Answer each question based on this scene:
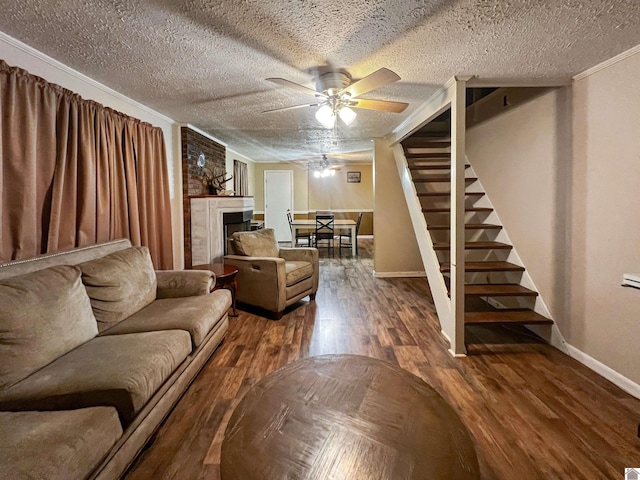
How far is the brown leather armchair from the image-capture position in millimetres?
3455

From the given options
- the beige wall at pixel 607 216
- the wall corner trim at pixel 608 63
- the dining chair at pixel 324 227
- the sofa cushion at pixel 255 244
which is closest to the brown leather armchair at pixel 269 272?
the sofa cushion at pixel 255 244

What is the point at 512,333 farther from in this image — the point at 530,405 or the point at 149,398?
the point at 149,398

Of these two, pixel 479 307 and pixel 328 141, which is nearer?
pixel 479 307

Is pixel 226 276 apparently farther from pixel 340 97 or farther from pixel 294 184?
pixel 294 184

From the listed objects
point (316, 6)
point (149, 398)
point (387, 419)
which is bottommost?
point (149, 398)

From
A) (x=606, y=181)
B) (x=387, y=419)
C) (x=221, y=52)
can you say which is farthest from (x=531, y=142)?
(x=387, y=419)

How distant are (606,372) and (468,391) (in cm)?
102

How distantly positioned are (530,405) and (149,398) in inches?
82.6

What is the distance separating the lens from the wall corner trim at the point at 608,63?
2.07 metres

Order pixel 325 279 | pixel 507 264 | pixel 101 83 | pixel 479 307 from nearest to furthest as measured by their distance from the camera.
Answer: pixel 101 83 → pixel 507 264 → pixel 479 307 → pixel 325 279

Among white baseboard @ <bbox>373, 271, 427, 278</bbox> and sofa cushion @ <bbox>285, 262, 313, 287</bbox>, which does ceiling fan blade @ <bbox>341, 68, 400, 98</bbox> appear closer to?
sofa cushion @ <bbox>285, 262, 313, 287</bbox>

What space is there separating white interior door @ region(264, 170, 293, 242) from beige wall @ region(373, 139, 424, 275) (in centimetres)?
409

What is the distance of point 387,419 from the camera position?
1168mm

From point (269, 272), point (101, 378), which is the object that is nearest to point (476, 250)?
point (269, 272)
